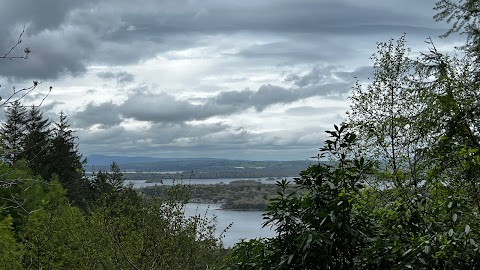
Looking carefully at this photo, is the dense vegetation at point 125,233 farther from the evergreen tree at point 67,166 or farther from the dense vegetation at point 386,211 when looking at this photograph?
the evergreen tree at point 67,166

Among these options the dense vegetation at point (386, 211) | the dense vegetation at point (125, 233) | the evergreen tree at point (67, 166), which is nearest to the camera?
the dense vegetation at point (386, 211)

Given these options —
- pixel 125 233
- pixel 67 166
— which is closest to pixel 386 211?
pixel 125 233

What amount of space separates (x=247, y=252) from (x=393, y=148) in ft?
7.34

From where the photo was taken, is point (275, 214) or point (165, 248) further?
point (165, 248)

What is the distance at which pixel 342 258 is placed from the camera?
131 inches

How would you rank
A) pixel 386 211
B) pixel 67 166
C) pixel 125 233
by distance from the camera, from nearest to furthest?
pixel 386 211 < pixel 125 233 < pixel 67 166

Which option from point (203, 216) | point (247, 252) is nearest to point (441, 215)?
point (247, 252)

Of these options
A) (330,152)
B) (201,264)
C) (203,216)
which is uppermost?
(330,152)

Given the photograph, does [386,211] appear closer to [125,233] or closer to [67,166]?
[125,233]

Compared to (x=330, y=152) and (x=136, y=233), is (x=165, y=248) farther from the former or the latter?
(x=330, y=152)

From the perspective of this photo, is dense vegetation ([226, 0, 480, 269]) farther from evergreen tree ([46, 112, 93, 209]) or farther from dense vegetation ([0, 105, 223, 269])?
evergreen tree ([46, 112, 93, 209])

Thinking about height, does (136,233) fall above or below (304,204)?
below

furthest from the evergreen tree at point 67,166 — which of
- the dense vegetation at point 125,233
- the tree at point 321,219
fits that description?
the tree at point 321,219

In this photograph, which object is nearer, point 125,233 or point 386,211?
point 386,211
